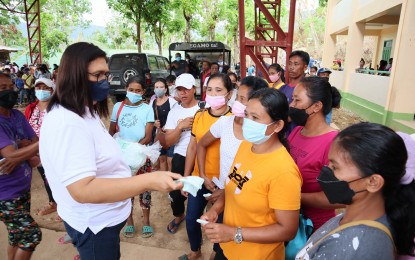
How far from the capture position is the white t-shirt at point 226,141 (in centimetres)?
204

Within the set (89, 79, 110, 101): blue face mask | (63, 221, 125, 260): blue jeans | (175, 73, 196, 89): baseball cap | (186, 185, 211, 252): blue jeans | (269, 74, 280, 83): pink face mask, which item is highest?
(89, 79, 110, 101): blue face mask

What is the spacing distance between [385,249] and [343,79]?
1148 cm

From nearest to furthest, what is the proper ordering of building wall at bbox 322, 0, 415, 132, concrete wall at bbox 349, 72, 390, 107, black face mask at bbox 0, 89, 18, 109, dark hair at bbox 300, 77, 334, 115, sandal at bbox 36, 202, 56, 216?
dark hair at bbox 300, 77, 334, 115 < black face mask at bbox 0, 89, 18, 109 < sandal at bbox 36, 202, 56, 216 < building wall at bbox 322, 0, 415, 132 < concrete wall at bbox 349, 72, 390, 107

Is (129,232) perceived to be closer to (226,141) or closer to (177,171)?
(177,171)

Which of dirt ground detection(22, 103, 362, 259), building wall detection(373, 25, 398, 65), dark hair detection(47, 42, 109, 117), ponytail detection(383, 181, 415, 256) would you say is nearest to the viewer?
ponytail detection(383, 181, 415, 256)

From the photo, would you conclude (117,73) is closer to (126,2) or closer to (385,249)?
(126,2)

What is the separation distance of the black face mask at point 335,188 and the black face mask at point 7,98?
222 cm

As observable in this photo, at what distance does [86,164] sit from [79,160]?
3 centimetres

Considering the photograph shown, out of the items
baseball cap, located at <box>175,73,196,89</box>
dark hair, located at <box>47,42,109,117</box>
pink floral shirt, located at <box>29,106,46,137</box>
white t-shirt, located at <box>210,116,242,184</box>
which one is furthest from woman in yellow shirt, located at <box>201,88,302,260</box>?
pink floral shirt, located at <box>29,106,46,137</box>

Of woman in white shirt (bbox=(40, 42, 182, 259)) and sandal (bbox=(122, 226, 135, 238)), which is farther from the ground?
woman in white shirt (bbox=(40, 42, 182, 259))

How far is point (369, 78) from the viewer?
28.7 feet

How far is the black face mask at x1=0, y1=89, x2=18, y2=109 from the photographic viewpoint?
205 centimetres

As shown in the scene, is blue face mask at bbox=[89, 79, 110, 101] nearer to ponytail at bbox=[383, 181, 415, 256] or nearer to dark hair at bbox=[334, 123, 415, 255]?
dark hair at bbox=[334, 123, 415, 255]

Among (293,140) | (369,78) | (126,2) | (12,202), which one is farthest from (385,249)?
(126,2)
